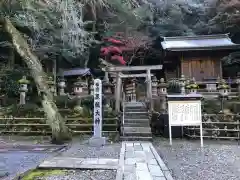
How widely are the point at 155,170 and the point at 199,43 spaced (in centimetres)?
1709

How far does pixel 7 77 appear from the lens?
1683 centimetres

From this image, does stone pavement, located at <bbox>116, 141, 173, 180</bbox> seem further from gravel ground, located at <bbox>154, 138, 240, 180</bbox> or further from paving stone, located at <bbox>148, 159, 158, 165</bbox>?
gravel ground, located at <bbox>154, 138, 240, 180</bbox>

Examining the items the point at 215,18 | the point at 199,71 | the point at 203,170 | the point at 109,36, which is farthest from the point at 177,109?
the point at 215,18

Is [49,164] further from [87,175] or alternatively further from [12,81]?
[12,81]

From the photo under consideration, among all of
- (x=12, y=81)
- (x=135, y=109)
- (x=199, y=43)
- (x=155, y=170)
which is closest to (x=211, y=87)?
(x=199, y=43)

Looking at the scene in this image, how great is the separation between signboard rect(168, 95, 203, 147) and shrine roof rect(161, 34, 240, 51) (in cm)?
1038

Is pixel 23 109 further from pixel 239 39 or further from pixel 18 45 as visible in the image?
pixel 239 39

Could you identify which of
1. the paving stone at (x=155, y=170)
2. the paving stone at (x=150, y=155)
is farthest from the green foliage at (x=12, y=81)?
the paving stone at (x=155, y=170)

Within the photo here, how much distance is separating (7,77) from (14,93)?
134cm

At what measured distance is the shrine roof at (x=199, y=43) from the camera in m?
18.3

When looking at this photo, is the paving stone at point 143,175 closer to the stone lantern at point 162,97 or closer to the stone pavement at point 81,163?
the stone pavement at point 81,163

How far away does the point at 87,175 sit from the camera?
472 centimetres

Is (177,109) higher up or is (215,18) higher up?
(215,18)

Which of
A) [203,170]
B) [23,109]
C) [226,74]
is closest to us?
[203,170]
